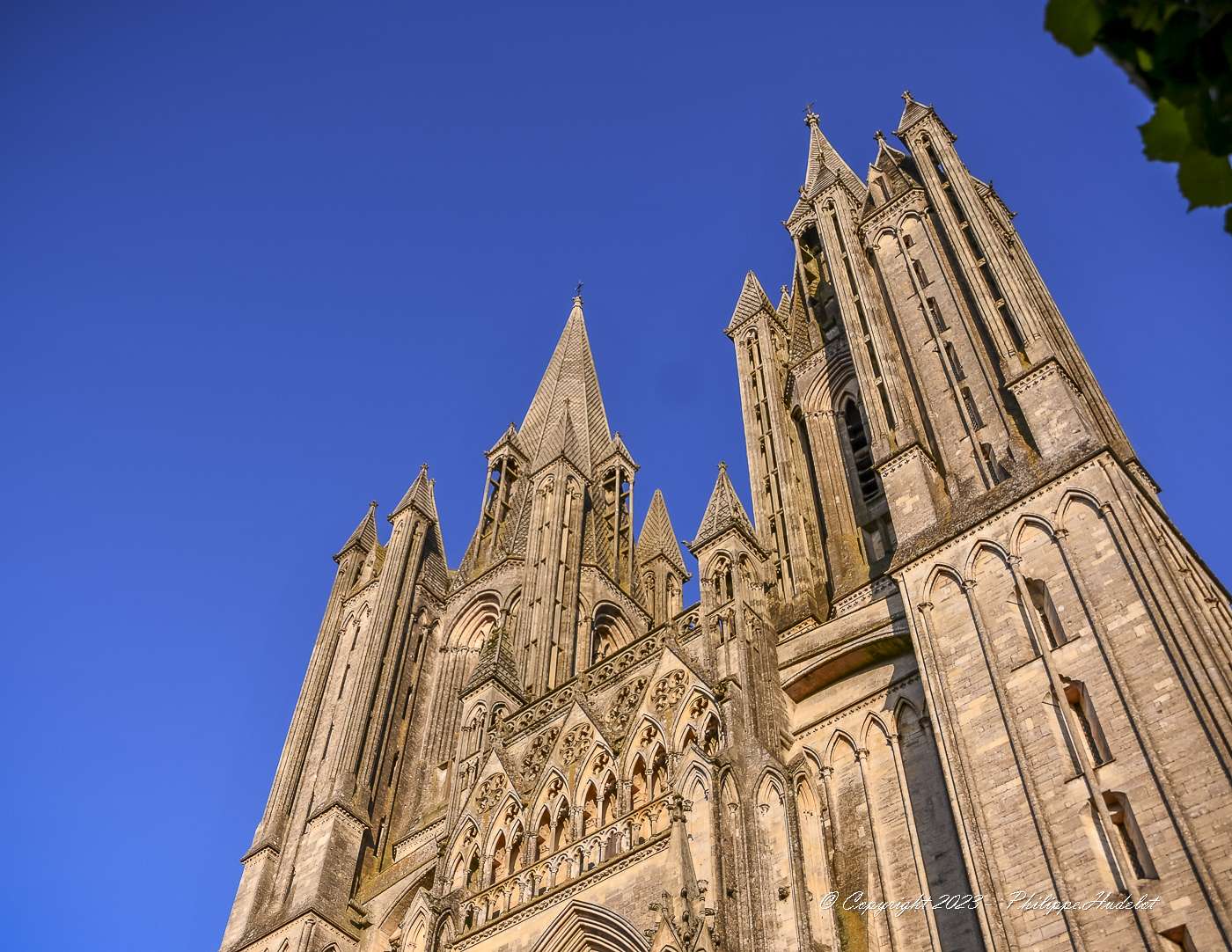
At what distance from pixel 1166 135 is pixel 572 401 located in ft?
120

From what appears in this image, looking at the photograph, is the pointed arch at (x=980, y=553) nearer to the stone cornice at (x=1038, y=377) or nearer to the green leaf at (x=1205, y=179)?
the stone cornice at (x=1038, y=377)

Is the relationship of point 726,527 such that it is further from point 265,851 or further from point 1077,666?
point 265,851

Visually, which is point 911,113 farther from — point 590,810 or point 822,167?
point 590,810

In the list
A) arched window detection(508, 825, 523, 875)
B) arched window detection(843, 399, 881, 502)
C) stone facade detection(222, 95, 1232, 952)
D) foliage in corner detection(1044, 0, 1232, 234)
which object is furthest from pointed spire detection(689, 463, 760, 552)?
foliage in corner detection(1044, 0, 1232, 234)

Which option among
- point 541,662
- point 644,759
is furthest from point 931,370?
point 541,662

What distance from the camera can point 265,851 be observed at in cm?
2567

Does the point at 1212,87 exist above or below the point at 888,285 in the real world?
below

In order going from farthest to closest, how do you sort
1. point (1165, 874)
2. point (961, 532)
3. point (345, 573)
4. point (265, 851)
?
point (345, 573), point (265, 851), point (961, 532), point (1165, 874)

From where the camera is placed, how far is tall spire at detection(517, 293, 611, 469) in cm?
3866

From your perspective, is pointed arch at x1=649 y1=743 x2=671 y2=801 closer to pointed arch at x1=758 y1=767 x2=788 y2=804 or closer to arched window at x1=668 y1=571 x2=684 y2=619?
pointed arch at x1=758 y1=767 x2=788 y2=804

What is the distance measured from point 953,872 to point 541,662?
12.8 m

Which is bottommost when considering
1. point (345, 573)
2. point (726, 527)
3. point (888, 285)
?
point (726, 527)

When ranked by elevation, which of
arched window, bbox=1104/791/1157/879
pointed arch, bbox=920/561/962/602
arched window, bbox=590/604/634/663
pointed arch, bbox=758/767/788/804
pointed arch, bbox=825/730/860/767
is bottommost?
arched window, bbox=1104/791/1157/879

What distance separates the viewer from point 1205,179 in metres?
3.45
